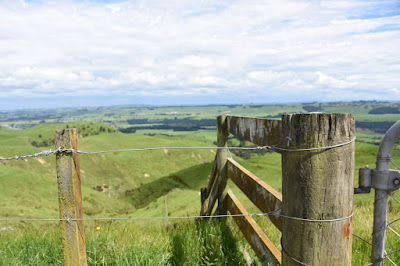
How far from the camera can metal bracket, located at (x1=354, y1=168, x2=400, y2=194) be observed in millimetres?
1924

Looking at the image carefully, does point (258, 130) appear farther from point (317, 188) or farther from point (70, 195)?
point (70, 195)

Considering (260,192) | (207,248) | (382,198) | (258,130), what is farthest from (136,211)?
(382,198)

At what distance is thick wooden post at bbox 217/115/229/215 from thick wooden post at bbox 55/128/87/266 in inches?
106

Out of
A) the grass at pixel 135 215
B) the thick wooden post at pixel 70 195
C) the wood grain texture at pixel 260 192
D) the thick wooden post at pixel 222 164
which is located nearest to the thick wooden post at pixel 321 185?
the wood grain texture at pixel 260 192

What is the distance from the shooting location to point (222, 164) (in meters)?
4.90

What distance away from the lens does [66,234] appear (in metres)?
2.58

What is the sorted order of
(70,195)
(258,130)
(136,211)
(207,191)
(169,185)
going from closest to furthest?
(70,195)
(258,130)
(207,191)
(136,211)
(169,185)

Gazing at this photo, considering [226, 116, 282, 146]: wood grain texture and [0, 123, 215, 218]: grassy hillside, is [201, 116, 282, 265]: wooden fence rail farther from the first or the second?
[0, 123, 215, 218]: grassy hillside

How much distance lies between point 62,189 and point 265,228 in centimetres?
328

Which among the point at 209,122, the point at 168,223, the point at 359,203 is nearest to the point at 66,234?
the point at 168,223

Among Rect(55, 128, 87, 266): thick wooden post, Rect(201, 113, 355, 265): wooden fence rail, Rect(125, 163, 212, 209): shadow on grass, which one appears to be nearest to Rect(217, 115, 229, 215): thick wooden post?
Rect(55, 128, 87, 266): thick wooden post

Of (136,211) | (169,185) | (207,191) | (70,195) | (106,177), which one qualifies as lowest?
(106,177)

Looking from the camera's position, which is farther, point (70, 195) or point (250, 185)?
point (250, 185)

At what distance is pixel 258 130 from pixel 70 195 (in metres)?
1.89
